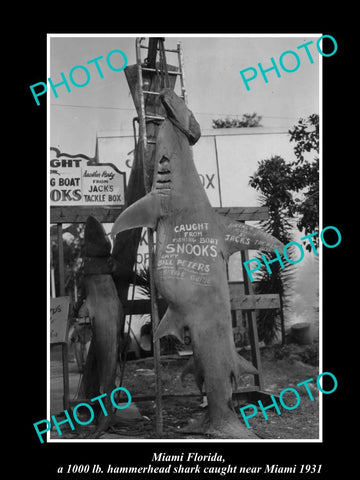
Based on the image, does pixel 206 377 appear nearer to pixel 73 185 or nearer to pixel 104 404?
pixel 104 404

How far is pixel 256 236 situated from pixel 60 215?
2292 mm

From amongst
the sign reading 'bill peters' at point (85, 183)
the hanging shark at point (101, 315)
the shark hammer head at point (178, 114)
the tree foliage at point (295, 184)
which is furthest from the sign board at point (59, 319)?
the tree foliage at point (295, 184)

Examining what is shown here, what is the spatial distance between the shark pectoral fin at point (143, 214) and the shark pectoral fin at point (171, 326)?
971 millimetres

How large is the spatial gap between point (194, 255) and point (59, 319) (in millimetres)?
1607

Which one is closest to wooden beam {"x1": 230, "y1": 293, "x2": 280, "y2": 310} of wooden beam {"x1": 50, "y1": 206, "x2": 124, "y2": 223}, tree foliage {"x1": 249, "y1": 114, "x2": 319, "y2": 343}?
tree foliage {"x1": 249, "y1": 114, "x2": 319, "y2": 343}

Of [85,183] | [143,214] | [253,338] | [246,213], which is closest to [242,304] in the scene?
[253,338]

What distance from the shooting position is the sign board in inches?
233

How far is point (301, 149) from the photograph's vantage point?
8336 millimetres

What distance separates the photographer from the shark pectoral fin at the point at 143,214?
581 cm

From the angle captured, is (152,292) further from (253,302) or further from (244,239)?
(253,302)

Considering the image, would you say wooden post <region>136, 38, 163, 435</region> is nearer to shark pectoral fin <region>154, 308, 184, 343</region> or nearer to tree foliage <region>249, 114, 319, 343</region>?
shark pectoral fin <region>154, 308, 184, 343</region>

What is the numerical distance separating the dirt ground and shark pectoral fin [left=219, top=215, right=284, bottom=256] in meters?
1.94

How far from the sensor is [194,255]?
5742 mm

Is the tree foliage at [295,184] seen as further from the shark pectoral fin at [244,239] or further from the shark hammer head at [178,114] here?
the shark hammer head at [178,114]
